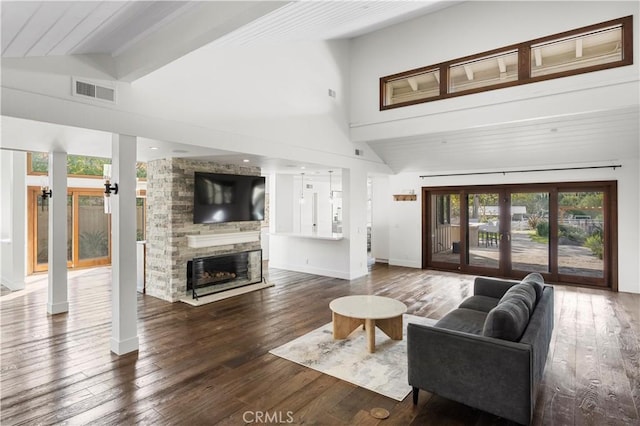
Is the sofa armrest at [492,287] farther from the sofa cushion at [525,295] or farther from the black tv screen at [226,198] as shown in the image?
the black tv screen at [226,198]

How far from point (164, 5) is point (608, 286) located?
28.3 feet

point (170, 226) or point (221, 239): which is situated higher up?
point (170, 226)

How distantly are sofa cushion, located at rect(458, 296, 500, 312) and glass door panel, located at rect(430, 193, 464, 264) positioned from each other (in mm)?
4449

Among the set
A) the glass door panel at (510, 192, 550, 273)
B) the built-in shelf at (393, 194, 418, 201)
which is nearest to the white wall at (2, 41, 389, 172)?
the built-in shelf at (393, 194, 418, 201)

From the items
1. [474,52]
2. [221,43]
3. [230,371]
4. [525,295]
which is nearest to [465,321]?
[525,295]

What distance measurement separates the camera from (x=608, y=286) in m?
6.85

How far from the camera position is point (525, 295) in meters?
3.29

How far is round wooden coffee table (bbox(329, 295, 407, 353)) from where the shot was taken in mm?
3822

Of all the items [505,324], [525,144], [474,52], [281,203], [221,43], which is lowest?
[505,324]

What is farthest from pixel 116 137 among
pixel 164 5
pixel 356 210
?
pixel 356 210

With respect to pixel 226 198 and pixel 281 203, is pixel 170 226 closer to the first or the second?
pixel 226 198

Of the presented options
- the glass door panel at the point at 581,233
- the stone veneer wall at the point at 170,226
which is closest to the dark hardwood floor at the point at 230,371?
the stone veneer wall at the point at 170,226

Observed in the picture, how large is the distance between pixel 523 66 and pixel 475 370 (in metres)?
5.10

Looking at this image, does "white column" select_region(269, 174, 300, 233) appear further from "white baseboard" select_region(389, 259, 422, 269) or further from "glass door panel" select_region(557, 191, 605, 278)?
"glass door panel" select_region(557, 191, 605, 278)
